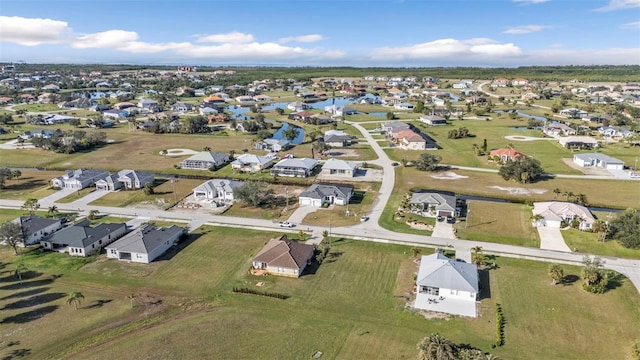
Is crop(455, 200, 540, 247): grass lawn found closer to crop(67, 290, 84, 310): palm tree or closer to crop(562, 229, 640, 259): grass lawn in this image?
crop(562, 229, 640, 259): grass lawn

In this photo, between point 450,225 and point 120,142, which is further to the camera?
point 120,142

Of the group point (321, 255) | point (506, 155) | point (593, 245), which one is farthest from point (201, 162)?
point (593, 245)

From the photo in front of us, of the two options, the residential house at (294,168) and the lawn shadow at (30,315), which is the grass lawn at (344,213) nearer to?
the residential house at (294,168)

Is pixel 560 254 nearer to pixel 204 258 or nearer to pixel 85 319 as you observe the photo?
pixel 204 258

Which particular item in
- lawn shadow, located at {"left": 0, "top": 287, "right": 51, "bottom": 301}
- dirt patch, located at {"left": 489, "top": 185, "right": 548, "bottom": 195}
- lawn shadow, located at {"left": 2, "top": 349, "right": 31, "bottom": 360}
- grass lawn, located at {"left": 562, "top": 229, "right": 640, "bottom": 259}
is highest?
dirt patch, located at {"left": 489, "top": 185, "right": 548, "bottom": 195}

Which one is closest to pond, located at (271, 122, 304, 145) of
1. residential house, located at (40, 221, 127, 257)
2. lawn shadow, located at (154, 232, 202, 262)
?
lawn shadow, located at (154, 232, 202, 262)

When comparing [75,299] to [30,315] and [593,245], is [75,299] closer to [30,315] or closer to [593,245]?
[30,315]

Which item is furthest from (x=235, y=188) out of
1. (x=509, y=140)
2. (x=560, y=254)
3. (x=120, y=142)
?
(x=509, y=140)
